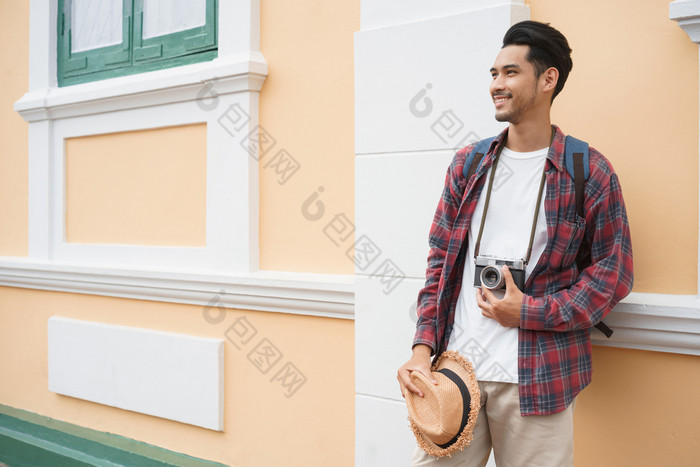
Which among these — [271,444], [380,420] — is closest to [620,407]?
[380,420]

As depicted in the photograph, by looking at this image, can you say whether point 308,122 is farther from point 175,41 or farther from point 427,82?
point 175,41

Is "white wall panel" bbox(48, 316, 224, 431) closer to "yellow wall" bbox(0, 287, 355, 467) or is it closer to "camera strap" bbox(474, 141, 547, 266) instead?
"yellow wall" bbox(0, 287, 355, 467)

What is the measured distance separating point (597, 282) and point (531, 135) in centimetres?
50

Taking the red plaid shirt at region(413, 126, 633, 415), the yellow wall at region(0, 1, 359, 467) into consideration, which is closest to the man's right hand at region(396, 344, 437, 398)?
the red plaid shirt at region(413, 126, 633, 415)

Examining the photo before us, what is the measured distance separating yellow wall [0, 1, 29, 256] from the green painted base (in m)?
1.24

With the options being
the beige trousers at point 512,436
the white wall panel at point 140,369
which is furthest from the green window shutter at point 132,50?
the beige trousers at point 512,436

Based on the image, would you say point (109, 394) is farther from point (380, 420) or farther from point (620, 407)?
point (620, 407)

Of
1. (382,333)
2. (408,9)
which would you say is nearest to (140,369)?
(382,333)

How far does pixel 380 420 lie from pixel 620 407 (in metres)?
1.07

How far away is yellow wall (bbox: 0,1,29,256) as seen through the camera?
514 cm

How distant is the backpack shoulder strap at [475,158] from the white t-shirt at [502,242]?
0.21 ft

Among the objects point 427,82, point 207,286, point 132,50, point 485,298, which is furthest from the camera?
point 132,50

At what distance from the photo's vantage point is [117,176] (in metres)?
4.55

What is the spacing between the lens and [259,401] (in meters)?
3.77
